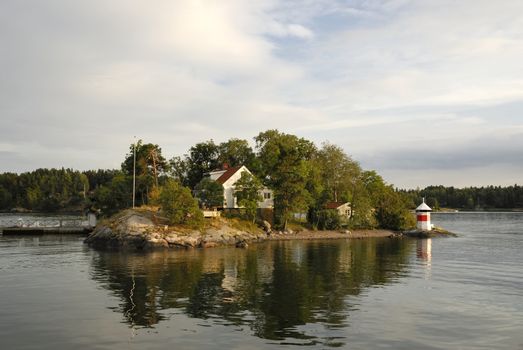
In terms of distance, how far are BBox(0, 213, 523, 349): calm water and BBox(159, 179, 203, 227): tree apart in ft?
60.2

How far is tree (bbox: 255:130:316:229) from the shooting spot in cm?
9356

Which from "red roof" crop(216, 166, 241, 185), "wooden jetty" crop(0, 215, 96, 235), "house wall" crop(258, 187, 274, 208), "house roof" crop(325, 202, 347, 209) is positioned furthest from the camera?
"house roof" crop(325, 202, 347, 209)

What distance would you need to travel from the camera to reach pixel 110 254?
61.4 meters

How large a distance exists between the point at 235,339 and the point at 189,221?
53692mm

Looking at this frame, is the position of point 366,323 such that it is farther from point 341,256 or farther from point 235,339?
point 341,256

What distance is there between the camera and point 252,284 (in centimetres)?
3806

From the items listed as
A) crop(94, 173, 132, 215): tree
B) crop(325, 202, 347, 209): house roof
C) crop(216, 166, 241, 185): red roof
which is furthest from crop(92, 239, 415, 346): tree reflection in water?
crop(94, 173, 132, 215): tree

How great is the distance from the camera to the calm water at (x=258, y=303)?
910 inches

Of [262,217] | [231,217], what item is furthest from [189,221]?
[262,217]

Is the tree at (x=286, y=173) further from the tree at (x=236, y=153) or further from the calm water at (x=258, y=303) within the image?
the calm water at (x=258, y=303)

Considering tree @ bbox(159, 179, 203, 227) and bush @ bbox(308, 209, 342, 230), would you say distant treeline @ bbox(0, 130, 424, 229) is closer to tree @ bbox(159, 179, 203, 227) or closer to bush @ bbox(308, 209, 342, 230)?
bush @ bbox(308, 209, 342, 230)

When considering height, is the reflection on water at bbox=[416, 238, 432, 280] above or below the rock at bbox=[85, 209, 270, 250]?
below

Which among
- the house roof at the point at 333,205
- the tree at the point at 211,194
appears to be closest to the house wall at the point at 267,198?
the tree at the point at 211,194

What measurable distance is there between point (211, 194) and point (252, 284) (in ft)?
169
